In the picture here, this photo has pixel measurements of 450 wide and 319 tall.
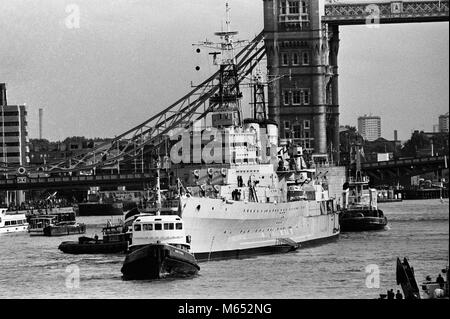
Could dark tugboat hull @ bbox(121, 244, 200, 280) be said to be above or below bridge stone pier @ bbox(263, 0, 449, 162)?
below

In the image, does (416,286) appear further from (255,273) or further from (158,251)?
(255,273)

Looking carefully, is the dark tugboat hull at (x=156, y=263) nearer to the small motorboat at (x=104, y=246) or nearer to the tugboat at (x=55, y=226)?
the small motorboat at (x=104, y=246)

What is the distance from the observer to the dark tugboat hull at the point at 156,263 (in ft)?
117

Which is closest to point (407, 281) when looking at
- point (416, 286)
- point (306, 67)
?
point (416, 286)

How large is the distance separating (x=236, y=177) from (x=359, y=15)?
147 feet

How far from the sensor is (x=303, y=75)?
3716 inches

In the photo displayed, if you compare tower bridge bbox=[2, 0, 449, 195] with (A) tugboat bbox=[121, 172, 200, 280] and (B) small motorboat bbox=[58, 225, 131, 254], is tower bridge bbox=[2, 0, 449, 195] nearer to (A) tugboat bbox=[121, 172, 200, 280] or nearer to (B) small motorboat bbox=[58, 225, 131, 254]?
A: (B) small motorboat bbox=[58, 225, 131, 254]

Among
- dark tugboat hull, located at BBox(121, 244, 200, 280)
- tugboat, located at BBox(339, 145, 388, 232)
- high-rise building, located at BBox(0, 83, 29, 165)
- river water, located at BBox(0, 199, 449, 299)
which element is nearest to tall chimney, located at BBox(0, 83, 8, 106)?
high-rise building, located at BBox(0, 83, 29, 165)

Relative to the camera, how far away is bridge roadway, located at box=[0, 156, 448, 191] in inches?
3494

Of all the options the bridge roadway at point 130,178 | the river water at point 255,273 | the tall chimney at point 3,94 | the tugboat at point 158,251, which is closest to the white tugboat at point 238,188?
the river water at point 255,273

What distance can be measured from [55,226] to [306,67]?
94.3 ft

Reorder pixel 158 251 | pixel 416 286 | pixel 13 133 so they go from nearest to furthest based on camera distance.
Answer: pixel 416 286 → pixel 158 251 → pixel 13 133

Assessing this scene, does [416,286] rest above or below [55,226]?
below

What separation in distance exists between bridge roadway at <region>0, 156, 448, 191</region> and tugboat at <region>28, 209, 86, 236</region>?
7.50m
